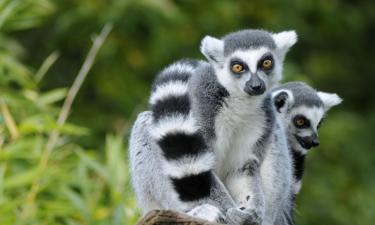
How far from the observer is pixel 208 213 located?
19.5 feet

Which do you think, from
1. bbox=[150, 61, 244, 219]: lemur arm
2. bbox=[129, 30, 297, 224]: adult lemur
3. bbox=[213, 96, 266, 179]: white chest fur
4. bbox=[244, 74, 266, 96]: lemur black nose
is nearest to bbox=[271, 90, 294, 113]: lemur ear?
bbox=[129, 30, 297, 224]: adult lemur

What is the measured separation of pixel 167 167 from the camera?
5992mm

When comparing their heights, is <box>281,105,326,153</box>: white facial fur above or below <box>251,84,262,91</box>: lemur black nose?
below

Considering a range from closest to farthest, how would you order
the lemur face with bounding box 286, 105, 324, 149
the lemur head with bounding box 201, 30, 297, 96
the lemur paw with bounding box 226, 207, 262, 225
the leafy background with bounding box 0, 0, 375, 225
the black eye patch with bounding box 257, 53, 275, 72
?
the lemur paw with bounding box 226, 207, 262, 225 < the lemur head with bounding box 201, 30, 297, 96 < the black eye patch with bounding box 257, 53, 275, 72 < the lemur face with bounding box 286, 105, 324, 149 < the leafy background with bounding box 0, 0, 375, 225

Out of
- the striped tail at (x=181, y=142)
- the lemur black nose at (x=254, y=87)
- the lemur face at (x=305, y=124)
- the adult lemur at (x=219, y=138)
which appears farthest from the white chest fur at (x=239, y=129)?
the lemur face at (x=305, y=124)

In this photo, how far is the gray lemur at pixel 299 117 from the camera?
681cm

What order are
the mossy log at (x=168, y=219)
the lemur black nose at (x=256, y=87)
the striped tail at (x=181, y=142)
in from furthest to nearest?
the lemur black nose at (x=256, y=87) < the striped tail at (x=181, y=142) < the mossy log at (x=168, y=219)

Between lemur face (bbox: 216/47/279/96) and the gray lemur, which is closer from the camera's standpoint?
lemur face (bbox: 216/47/279/96)

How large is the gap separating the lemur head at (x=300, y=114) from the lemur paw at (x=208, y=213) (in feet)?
3.44

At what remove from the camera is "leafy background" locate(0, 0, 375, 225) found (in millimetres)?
8539

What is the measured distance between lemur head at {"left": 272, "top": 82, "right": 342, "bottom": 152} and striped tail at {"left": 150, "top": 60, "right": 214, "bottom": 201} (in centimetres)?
91

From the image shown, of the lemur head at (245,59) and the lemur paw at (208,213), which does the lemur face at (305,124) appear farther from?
the lemur paw at (208,213)

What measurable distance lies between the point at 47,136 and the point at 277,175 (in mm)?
2777

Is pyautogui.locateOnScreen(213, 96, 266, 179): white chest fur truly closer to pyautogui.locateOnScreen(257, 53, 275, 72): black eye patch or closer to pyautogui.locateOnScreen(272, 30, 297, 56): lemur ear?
pyautogui.locateOnScreen(257, 53, 275, 72): black eye patch
